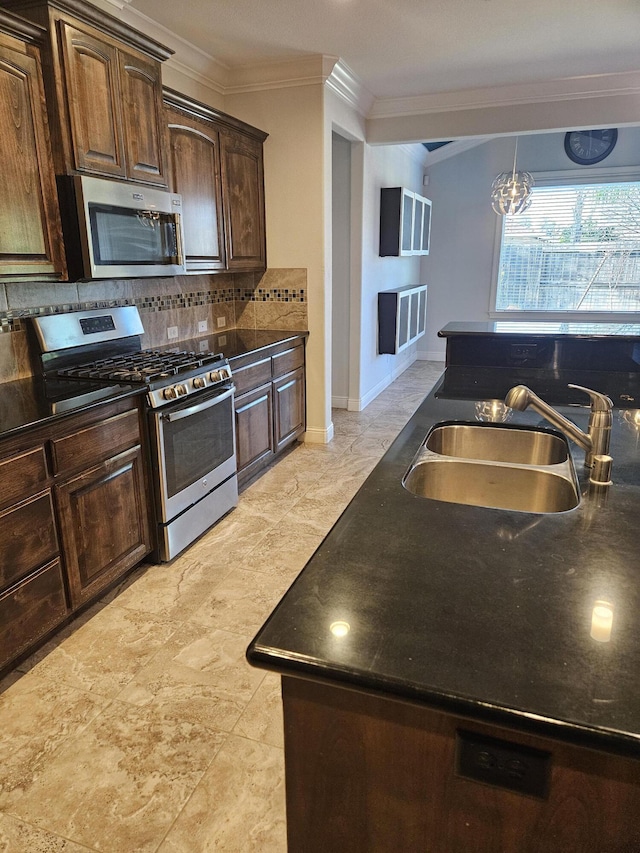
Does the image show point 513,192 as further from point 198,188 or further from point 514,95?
point 198,188

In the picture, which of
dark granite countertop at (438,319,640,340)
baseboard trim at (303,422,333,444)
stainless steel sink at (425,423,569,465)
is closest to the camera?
stainless steel sink at (425,423,569,465)

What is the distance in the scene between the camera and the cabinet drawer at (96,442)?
2043mm

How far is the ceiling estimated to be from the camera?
299cm

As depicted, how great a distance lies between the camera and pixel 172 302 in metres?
3.61

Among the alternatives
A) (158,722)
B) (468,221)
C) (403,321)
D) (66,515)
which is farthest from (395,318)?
(158,722)

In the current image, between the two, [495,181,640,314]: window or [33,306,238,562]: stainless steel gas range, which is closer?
[33,306,238,562]: stainless steel gas range

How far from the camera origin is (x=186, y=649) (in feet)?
7.04

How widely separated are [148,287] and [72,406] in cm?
150

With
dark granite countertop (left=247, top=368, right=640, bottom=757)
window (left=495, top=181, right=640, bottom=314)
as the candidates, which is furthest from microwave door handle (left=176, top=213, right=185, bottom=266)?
window (left=495, top=181, right=640, bottom=314)

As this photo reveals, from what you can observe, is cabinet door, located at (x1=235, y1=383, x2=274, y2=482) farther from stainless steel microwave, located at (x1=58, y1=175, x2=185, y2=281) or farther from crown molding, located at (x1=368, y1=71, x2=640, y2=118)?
crown molding, located at (x1=368, y1=71, x2=640, y2=118)

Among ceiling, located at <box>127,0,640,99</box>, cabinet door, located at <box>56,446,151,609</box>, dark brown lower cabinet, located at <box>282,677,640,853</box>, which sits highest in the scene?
ceiling, located at <box>127,0,640,99</box>

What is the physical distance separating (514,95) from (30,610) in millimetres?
4663

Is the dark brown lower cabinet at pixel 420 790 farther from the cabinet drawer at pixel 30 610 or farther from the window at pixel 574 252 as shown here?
the window at pixel 574 252

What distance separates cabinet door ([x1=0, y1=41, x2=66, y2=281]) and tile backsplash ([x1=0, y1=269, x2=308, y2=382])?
296 millimetres
